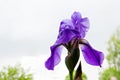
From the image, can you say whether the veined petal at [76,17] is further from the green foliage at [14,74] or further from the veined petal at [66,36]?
the green foliage at [14,74]

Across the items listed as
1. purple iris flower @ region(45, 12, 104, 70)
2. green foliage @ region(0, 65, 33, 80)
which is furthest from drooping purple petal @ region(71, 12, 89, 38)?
green foliage @ region(0, 65, 33, 80)

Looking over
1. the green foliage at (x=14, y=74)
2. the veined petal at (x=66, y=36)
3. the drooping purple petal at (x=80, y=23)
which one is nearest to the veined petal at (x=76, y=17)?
the drooping purple petal at (x=80, y=23)

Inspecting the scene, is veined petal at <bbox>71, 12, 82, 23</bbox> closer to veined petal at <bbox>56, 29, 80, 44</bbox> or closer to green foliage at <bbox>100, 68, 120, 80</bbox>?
veined petal at <bbox>56, 29, 80, 44</bbox>

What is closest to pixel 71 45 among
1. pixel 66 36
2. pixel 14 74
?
pixel 66 36

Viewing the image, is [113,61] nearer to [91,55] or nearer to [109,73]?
[109,73]

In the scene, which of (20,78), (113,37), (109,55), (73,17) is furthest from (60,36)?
(113,37)

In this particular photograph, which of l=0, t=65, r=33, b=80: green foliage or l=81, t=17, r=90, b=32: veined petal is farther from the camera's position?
l=0, t=65, r=33, b=80: green foliage
